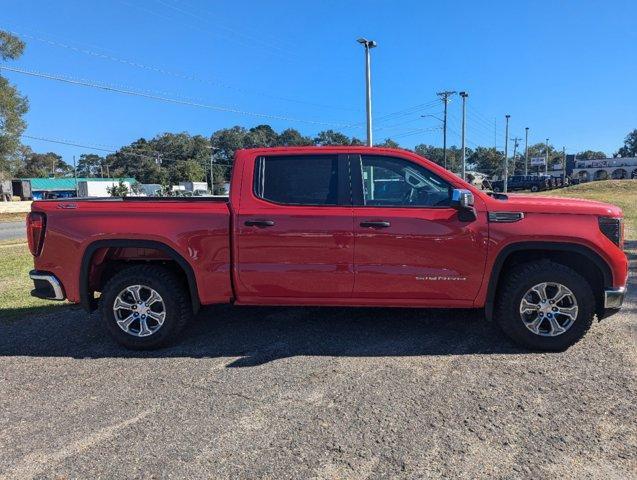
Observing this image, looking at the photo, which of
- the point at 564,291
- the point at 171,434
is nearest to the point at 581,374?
the point at 564,291

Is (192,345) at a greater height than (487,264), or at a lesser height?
lesser

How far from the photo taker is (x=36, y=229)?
4742mm

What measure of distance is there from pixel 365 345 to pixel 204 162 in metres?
115

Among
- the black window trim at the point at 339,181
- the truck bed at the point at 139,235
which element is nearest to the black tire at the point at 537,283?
the black window trim at the point at 339,181

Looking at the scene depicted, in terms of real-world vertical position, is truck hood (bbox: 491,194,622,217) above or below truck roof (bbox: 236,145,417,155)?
below

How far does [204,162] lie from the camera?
114625 millimetres

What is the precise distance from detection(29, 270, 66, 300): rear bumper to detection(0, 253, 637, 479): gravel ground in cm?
54

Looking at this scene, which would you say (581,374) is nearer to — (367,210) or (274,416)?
(367,210)

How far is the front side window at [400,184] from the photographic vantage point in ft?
14.9

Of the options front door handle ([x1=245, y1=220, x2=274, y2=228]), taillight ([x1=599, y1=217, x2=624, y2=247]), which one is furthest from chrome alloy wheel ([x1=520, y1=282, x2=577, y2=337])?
front door handle ([x1=245, y1=220, x2=274, y2=228])

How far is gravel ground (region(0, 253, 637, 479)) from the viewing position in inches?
114

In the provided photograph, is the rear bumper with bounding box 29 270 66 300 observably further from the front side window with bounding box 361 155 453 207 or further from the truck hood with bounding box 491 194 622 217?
the truck hood with bounding box 491 194 622 217

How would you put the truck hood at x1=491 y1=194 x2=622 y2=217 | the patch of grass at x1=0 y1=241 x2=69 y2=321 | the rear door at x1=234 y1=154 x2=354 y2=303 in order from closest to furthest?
the truck hood at x1=491 y1=194 x2=622 y2=217 < the rear door at x1=234 y1=154 x2=354 y2=303 < the patch of grass at x1=0 y1=241 x2=69 y2=321

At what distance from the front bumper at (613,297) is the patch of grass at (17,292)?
615 cm
